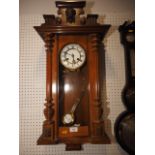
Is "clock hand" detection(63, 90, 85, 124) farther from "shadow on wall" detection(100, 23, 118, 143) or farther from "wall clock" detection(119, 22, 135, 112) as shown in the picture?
"wall clock" detection(119, 22, 135, 112)

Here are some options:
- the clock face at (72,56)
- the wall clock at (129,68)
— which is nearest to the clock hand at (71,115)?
the clock face at (72,56)

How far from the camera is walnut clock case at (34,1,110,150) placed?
1.10m

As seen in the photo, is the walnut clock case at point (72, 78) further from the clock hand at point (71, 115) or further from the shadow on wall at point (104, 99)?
the shadow on wall at point (104, 99)

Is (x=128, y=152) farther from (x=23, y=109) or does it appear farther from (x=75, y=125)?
(x=23, y=109)

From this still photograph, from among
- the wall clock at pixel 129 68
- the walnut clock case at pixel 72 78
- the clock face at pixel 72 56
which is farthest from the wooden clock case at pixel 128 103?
the clock face at pixel 72 56

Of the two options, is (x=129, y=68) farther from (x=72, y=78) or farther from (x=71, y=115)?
(x=71, y=115)

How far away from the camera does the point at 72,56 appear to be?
46.5 inches

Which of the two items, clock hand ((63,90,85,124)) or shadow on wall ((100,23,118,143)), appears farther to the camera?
shadow on wall ((100,23,118,143))

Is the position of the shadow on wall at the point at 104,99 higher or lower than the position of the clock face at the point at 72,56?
lower

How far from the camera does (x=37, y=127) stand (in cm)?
134

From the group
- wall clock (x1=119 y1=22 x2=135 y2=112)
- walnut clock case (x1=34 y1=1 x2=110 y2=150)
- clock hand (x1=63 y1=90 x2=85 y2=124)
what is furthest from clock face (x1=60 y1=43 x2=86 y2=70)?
wall clock (x1=119 y1=22 x2=135 y2=112)

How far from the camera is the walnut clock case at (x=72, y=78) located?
110 centimetres

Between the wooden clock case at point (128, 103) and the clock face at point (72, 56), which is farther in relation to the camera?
the wooden clock case at point (128, 103)
